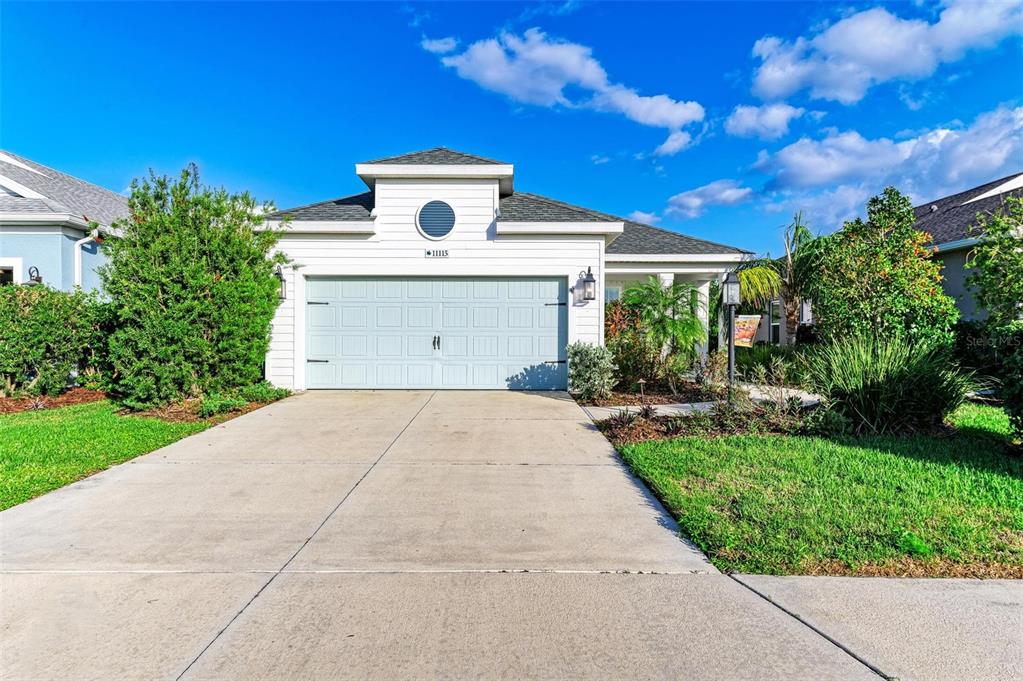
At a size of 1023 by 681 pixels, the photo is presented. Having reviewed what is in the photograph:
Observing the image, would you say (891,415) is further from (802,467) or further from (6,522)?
(6,522)

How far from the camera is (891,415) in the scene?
614cm

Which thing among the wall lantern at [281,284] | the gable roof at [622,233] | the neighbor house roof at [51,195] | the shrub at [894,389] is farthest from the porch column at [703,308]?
the neighbor house roof at [51,195]

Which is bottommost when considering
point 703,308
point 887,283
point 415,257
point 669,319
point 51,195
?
point 669,319

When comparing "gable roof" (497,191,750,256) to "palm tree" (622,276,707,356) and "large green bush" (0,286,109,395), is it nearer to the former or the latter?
"palm tree" (622,276,707,356)

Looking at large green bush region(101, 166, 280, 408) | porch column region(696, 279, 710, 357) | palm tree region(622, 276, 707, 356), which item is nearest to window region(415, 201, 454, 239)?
large green bush region(101, 166, 280, 408)

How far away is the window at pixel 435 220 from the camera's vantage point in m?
10.2

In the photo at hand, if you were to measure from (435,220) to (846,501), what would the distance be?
8371 millimetres

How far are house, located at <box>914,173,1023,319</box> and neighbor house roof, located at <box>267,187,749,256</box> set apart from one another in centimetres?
443

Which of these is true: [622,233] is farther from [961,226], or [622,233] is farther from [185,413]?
[185,413]

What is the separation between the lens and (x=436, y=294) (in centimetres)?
1030

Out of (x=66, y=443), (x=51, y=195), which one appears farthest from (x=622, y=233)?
(x=51, y=195)

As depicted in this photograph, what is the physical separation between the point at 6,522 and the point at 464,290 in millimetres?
7465

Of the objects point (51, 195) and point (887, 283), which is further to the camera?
point (51, 195)

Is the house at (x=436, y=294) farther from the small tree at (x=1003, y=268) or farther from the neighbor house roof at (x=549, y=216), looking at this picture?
the small tree at (x=1003, y=268)
